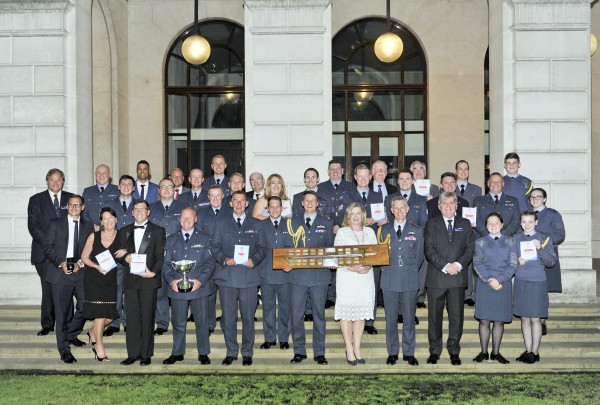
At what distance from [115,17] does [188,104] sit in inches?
108

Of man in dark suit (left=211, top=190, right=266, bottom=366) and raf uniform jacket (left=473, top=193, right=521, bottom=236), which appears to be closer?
man in dark suit (left=211, top=190, right=266, bottom=366)

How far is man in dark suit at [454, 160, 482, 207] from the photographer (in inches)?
414

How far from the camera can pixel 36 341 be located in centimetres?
985

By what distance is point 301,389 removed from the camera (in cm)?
778

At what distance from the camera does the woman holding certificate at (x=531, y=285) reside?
8625 millimetres

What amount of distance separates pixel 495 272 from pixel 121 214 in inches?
221

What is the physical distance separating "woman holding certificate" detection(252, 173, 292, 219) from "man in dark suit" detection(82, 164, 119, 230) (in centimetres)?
254

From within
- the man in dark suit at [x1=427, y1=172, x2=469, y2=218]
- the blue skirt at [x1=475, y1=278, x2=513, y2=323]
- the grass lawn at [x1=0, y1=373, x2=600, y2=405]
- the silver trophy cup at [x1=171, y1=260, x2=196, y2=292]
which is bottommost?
the grass lawn at [x1=0, y1=373, x2=600, y2=405]

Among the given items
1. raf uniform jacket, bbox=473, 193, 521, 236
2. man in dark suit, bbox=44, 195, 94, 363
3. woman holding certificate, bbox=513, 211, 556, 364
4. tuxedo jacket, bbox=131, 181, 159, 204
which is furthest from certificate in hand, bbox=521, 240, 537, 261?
man in dark suit, bbox=44, 195, 94, 363

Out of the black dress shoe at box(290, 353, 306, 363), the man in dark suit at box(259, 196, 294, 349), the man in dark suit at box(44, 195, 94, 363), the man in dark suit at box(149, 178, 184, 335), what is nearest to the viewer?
the black dress shoe at box(290, 353, 306, 363)

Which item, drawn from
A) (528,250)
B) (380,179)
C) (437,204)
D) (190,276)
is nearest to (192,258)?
(190,276)

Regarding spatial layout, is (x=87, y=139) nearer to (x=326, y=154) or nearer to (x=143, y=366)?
(x=326, y=154)

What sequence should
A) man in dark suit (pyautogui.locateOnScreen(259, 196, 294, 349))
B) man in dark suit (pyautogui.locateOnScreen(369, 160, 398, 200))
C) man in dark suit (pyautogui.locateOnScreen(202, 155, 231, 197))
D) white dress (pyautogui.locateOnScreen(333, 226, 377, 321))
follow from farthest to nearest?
man in dark suit (pyautogui.locateOnScreen(202, 155, 231, 197)) → man in dark suit (pyautogui.locateOnScreen(369, 160, 398, 200)) → man in dark suit (pyautogui.locateOnScreen(259, 196, 294, 349)) → white dress (pyautogui.locateOnScreen(333, 226, 377, 321))

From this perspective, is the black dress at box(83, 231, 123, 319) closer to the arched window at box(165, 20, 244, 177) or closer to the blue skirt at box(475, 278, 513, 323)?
the blue skirt at box(475, 278, 513, 323)
